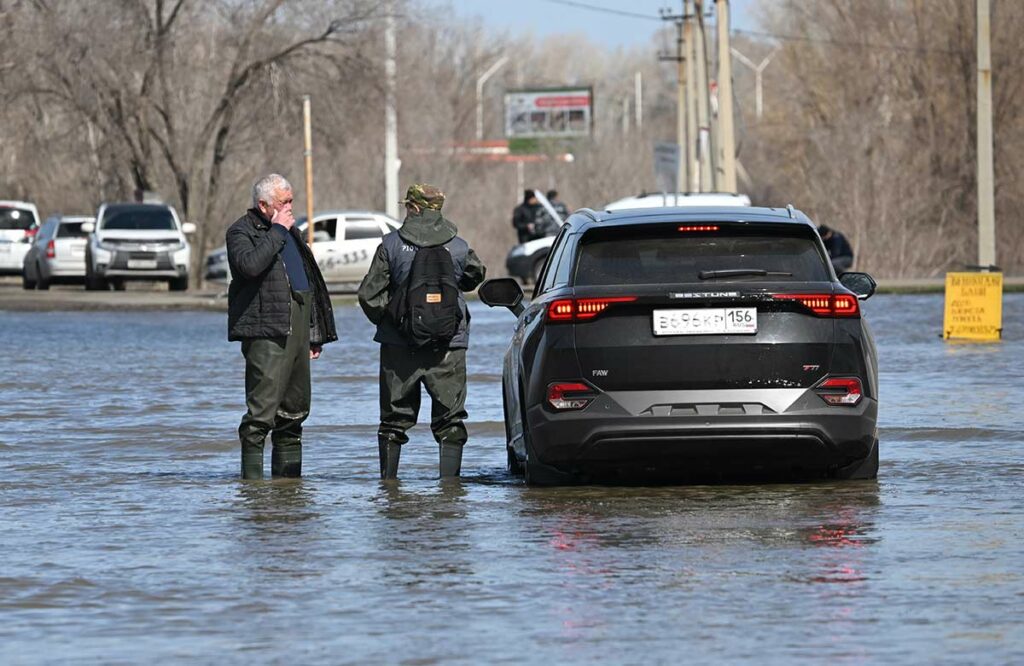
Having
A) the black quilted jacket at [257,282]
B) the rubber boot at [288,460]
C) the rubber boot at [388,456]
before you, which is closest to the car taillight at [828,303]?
the rubber boot at [388,456]

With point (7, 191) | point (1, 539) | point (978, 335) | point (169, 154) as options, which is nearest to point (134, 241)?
point (169, 154)

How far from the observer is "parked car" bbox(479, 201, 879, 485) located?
11.4 meters

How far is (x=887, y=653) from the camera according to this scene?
739 centimetres

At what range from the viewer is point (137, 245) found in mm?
45906

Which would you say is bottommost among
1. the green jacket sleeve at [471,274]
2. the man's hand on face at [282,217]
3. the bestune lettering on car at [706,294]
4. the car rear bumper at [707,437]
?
the car rear bumper at [707,437]

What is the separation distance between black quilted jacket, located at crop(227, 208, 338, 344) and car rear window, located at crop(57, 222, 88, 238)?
125 feet

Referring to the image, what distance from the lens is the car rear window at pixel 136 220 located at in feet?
152

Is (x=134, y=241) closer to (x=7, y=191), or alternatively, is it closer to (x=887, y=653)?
(x=7, y=191)

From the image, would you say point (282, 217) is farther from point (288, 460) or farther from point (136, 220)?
point (136, 220)

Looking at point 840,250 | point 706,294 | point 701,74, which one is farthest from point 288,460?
point 701,74

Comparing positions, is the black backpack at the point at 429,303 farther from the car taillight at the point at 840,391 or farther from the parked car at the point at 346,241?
the parked car at the point at 346,241

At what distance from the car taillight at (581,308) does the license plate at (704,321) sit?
205 mm

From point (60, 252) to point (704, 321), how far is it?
39.7m

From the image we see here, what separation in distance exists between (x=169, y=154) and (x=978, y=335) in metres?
29.8
